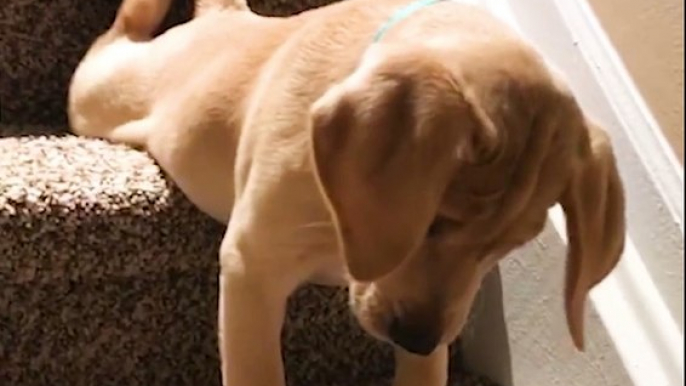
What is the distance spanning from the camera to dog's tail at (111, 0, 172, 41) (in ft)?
5.82

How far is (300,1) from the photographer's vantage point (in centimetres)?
183

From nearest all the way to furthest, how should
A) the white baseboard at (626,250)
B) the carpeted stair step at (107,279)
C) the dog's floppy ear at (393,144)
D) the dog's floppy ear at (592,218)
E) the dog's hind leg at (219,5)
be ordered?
the dog's floppy ear at (393,144)
the dog's floppy ear at (592,218)
the white baseboard at (626,250)
the carpeted stair step at (107,279)
the dog's hind leg at (219,5)

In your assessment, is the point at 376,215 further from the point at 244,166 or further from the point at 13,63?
the point at 13,63

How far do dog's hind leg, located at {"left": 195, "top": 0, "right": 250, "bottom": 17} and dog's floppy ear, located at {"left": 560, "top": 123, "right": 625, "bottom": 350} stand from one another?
0.63m

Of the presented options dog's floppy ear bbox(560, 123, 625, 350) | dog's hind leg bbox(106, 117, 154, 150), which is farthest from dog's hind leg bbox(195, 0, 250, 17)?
dog's floppy ear bbox(560, 123, 625, 350)

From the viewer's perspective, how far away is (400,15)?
1.31m

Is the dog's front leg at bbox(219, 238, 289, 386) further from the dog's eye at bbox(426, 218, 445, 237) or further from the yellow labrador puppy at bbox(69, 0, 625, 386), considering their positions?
the dog's eye at bbox(426, 218, 445, 237)

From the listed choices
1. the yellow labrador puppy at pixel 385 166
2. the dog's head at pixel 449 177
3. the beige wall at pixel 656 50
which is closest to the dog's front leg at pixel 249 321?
the yellow labrador puppy at pixel 385 166

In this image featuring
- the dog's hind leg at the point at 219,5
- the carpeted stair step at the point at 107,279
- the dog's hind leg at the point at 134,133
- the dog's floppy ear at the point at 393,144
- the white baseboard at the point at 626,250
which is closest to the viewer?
the dog's floppy ear at the point at 393,144

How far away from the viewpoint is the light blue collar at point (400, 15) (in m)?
1.29

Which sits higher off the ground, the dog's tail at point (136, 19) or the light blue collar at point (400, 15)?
the light blue collar at point (400, 15)

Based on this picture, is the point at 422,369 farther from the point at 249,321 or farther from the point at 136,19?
the point at 136,19

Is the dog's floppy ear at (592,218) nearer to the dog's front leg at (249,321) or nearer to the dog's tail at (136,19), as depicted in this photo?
the dog's front leg at (249,321)

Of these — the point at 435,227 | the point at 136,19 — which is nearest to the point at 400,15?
the point at 435,227
